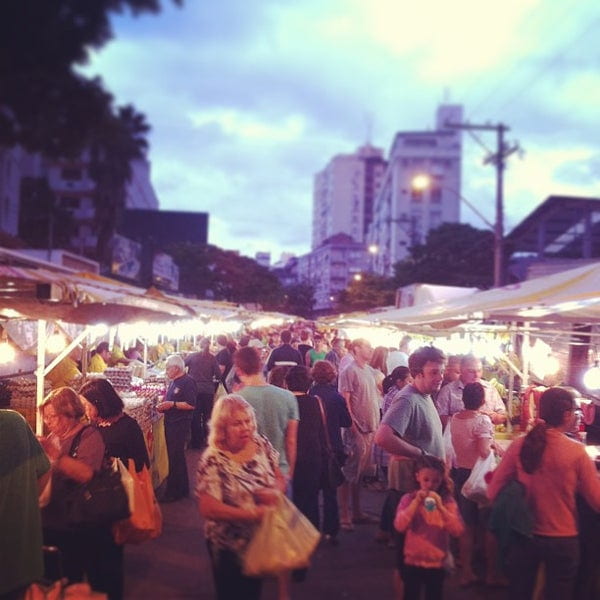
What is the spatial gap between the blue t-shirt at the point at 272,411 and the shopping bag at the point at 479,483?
62.3 inches

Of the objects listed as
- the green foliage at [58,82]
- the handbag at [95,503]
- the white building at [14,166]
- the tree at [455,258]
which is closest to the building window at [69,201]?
the handbag at [95,503]

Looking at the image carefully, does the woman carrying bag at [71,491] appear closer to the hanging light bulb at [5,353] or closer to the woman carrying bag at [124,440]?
the woman carrying bag at [124,440]

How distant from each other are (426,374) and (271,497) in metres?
1.93

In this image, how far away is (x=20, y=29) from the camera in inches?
63.6

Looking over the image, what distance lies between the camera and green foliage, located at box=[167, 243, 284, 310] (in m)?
58.9

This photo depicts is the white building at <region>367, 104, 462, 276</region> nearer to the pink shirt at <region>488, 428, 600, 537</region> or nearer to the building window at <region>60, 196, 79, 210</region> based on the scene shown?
the building window at <region>60, 196, 79, 210</region>

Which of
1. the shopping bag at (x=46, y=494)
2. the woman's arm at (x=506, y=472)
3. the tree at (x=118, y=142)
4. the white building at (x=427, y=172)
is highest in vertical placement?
the white building at (x=427, y=172)

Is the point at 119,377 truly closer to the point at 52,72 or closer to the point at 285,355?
the point at 285,355

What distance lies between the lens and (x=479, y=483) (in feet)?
17.2

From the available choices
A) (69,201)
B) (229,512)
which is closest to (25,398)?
(69,201)

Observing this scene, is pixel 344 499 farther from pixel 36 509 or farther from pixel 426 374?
pixel 36 509

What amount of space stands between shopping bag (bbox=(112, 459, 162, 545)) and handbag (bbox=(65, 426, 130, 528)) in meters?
0.12

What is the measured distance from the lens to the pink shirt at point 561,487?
3744 mm

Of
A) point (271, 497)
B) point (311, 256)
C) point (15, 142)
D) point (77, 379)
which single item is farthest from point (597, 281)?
point (311, 256)
